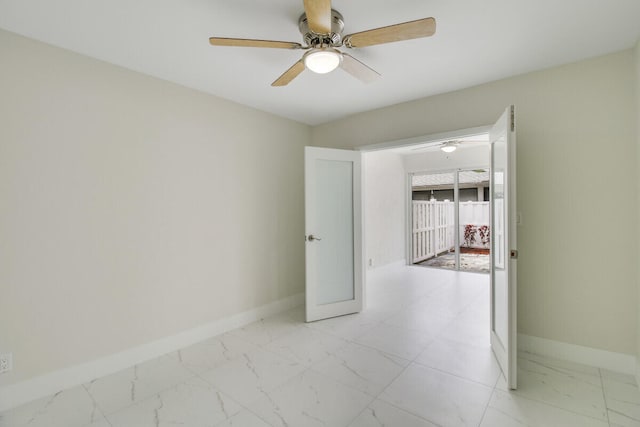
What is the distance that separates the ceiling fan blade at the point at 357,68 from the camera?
1.98 meters

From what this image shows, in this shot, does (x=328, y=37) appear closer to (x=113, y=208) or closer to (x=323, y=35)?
(x=323, y=35)

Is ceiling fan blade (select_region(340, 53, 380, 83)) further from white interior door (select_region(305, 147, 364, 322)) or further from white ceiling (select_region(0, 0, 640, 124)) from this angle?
white interior door (select_region(305, 147, 364, 322))

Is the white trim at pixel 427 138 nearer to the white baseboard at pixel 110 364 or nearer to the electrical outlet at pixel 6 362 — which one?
the white baseboard at pixel 110 364

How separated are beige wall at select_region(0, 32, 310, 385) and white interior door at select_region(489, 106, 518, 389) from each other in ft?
8.11

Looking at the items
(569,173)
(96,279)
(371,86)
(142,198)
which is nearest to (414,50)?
(371,86)

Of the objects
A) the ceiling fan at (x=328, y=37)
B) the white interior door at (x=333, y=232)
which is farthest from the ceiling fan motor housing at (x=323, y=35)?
the white interior door at (x=333, y=232)

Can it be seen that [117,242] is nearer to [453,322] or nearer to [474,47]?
[474,47]

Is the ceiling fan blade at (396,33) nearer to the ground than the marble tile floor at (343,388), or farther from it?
farther from it

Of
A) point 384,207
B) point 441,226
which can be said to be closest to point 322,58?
point 384,207

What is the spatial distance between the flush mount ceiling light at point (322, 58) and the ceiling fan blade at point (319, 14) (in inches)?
6.4

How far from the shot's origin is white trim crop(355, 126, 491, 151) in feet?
9.58

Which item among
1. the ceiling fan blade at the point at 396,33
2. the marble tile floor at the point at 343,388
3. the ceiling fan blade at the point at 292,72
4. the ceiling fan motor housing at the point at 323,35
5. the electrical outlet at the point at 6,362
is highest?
the ceiling fan motor housing at the point at 323,35

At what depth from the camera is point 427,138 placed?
127 inches

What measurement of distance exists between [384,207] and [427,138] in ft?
9.65
